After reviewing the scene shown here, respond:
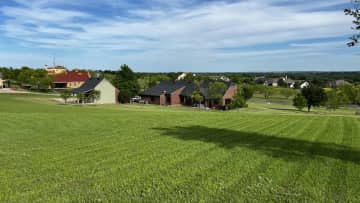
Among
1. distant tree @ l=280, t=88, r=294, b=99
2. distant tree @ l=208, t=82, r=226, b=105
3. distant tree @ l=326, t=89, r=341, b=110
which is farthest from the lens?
distant tree @ l=280, t=88, r=294, b=99

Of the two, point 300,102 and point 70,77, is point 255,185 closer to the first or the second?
point 300,102

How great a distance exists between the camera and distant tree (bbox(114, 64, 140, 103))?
67125 millimetres

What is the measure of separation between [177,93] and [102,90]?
49.6ft

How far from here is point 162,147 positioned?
10969 millimetres

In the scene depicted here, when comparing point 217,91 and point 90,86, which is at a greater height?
point 90,86

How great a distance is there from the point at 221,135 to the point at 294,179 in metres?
6.54

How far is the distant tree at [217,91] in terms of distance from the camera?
55925mm

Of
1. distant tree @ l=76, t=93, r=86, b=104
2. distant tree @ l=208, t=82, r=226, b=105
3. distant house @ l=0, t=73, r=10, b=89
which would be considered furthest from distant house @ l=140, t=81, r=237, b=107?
distant house @ l=0, t=73, r=10, b=89

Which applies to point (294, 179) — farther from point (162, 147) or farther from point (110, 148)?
point (110, 148)

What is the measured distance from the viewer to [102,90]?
62.9 meters

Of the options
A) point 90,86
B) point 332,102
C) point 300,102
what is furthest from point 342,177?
point 90,86

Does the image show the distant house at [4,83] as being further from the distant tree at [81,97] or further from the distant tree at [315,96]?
the distant tree at [315,96]

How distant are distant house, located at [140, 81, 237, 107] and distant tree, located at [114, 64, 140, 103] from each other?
2.77m

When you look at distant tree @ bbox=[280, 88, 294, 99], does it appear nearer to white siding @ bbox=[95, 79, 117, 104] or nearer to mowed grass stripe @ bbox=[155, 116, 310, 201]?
white siding @ bbox=[95, 79, 117, 104]
